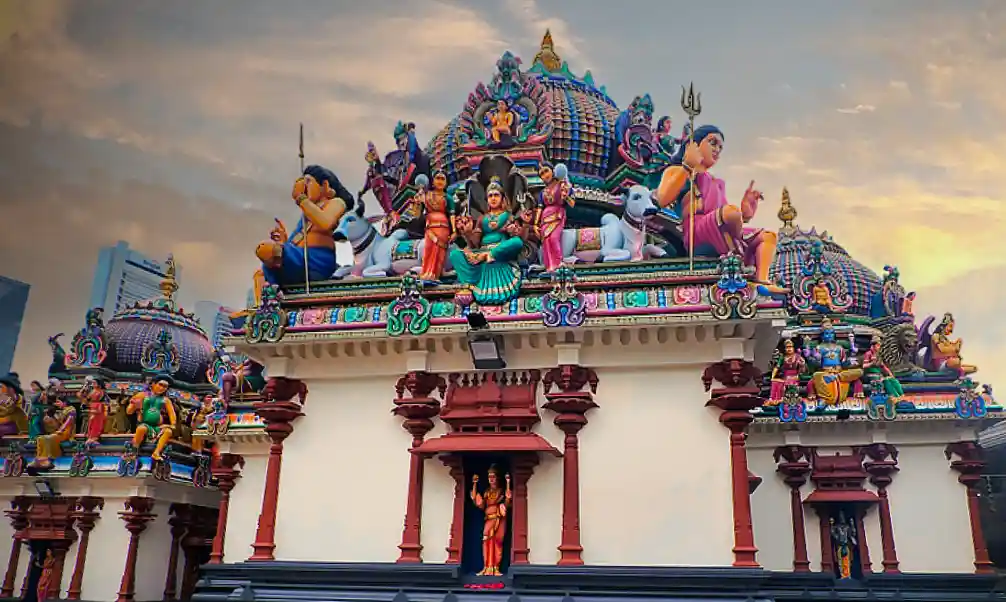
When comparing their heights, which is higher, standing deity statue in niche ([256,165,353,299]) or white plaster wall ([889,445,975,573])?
standing deity statue in niche ([256,165,353,299])

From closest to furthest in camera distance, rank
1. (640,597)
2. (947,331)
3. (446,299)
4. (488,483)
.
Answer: (640,597) < (488,483) < (446,299) < (947,331)

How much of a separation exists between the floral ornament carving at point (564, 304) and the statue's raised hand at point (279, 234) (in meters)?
5.70

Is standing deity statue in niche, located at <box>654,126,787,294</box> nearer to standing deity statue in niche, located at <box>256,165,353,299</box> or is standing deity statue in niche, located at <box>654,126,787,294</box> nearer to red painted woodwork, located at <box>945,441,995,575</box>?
standing deity statue in niche, located at <box>256,165,353,299</box>

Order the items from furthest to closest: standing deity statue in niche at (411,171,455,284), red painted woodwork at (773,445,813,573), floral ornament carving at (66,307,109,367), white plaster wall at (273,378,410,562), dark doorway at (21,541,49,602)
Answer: floral ornament carving at (66,307,109,367)
dark doorway at (21,541,49,602)
red painted woodwork at (773,445,813,573)
standing deity statue in niche at (411,171,455,284)
white plaster wall at (273,378,410,562)

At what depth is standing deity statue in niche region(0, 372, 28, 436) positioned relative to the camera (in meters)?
24.3

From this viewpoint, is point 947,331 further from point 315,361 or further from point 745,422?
point 315,361

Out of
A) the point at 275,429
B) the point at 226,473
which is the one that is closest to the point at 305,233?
the point at 275,429

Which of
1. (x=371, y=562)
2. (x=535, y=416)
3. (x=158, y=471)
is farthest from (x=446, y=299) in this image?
(x=158, y=471)

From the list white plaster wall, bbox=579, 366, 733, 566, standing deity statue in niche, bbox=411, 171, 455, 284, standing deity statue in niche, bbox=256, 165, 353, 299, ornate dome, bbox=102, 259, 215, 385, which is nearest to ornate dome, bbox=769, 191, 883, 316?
white plaster wall, bbox=579, 366, 733, 566

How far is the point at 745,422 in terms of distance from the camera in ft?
36.1

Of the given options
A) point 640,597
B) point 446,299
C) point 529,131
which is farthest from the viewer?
point 529,131

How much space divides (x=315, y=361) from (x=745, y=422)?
7.52 metres

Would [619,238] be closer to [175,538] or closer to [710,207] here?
[710,207]

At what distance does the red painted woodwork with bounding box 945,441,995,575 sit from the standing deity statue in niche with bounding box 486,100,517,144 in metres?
13.8
